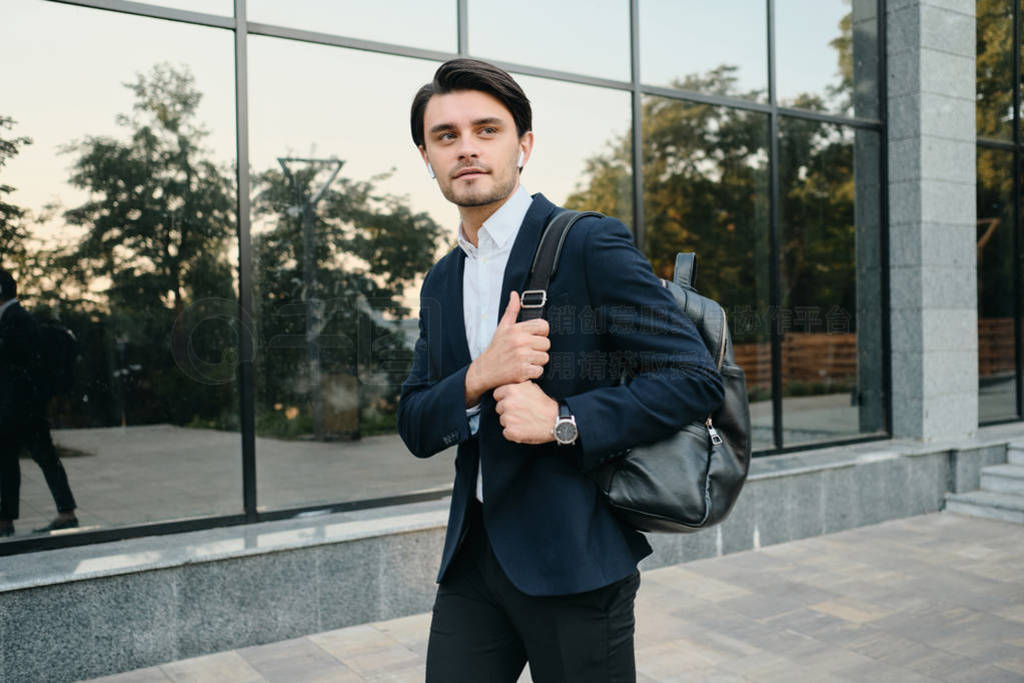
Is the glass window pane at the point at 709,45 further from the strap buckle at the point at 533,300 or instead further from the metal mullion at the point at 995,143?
the strap buckle at the point at 533,300

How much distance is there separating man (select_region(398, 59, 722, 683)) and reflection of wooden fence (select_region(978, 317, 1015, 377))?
807 centimetres

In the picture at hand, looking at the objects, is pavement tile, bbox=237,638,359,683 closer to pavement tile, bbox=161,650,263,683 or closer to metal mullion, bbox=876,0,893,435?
pavement tile, bbox=161,650,263,683

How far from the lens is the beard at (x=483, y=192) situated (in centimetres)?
175

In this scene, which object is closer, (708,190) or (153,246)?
(153,246)

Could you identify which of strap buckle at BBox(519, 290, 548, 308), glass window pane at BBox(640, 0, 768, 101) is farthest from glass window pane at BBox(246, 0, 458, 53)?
strap buckle at BBox(519, 290, 548, 308)

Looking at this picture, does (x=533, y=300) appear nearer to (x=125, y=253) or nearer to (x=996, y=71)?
(x=125, y=253)

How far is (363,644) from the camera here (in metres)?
4.42

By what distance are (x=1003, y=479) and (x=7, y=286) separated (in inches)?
298

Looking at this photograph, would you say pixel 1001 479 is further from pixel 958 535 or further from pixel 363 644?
pixel 363 644

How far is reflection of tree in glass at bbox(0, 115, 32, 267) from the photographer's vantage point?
4746mm

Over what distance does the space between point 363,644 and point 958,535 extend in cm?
463

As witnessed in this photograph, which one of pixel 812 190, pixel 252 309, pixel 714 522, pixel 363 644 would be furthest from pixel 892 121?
pixel 714 522

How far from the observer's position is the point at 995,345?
8.80 m

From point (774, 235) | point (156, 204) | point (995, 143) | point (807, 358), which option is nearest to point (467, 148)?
point (156, 204)
